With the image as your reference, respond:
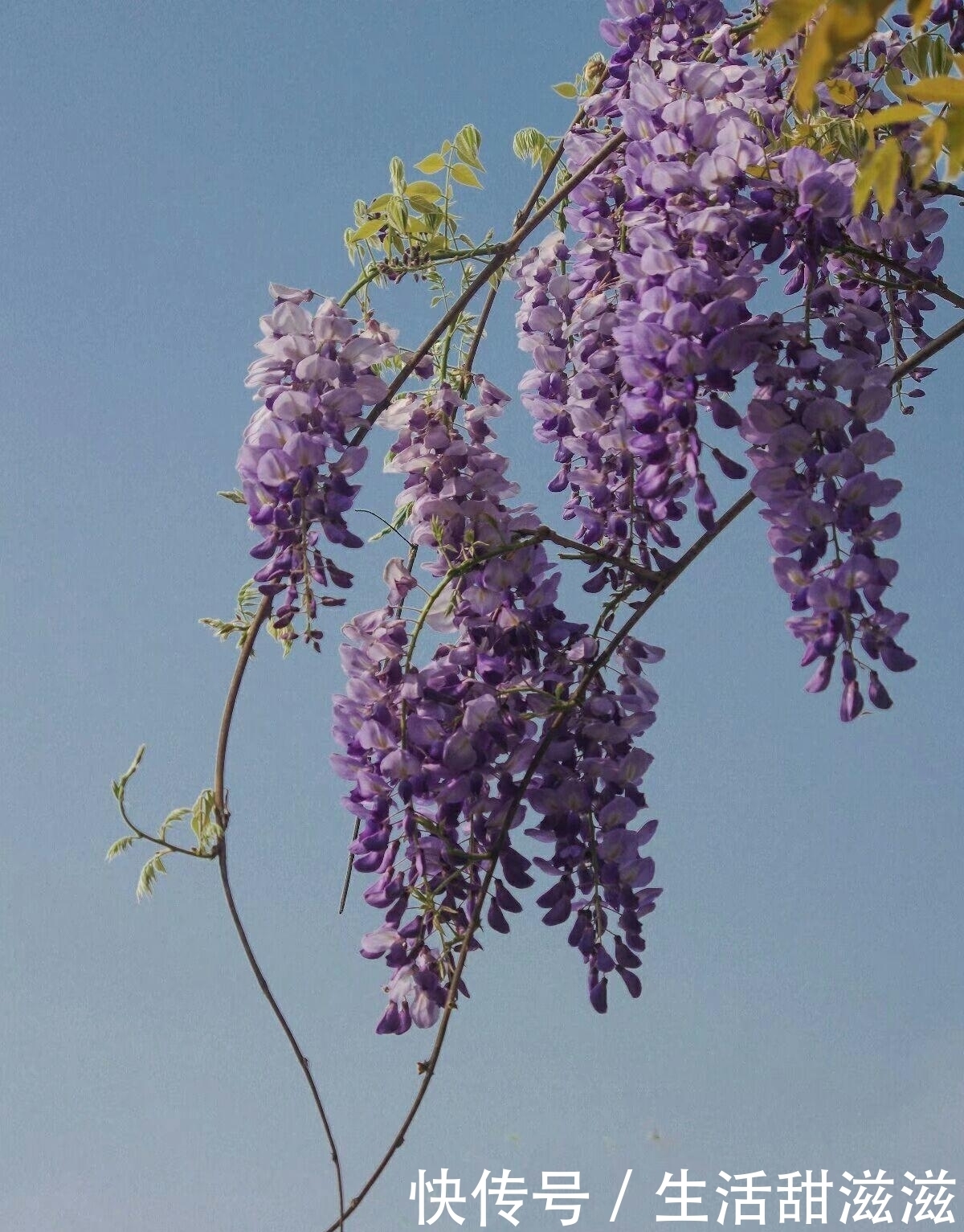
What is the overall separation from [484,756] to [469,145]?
47.7 inches

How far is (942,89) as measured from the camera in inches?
61.1

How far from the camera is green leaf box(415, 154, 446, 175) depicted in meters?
2.83

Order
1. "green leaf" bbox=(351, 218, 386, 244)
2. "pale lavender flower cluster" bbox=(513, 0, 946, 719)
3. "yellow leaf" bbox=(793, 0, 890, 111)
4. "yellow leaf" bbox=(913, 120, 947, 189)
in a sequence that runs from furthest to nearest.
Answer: "green leaf" bbox=(351, 218, 386, 244)
"pale lavender flower cluster" bbox=(513, 0, 946, 719)
"yellow leaf" bbox=(913, 120, 947, 189)
"yellow leaf" bbox=(793, 0, 890, 111)

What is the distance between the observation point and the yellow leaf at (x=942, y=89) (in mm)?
1552

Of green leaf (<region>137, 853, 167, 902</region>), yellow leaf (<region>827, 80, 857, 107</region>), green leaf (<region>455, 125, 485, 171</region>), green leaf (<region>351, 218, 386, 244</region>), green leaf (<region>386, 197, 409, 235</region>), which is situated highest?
green leaf (<region>455, 125, 485, 171</region>)

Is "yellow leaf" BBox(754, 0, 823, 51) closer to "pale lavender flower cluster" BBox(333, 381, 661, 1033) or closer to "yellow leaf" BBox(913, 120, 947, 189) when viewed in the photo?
"yellow leaf" BBox(913, 120, 947, 189)

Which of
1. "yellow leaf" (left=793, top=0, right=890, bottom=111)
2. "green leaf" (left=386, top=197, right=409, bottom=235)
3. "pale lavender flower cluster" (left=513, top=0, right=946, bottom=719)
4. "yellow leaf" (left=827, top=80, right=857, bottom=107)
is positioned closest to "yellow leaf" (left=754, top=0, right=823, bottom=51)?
"yellow leaf" (left=793, top=0, right=890, bottom=111)

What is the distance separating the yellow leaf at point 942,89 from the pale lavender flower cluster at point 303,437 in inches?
43.0

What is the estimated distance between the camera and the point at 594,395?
8.39ft

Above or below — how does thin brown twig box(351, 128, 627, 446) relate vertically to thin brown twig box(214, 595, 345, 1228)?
above

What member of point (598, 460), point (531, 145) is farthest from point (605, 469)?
point (531, 145)

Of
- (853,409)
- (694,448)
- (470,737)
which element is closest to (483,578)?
(470,737)

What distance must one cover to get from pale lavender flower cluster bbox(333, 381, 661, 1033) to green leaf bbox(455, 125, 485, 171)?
0.67 meters

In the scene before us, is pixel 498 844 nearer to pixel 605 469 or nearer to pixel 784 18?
pixel 605 469
